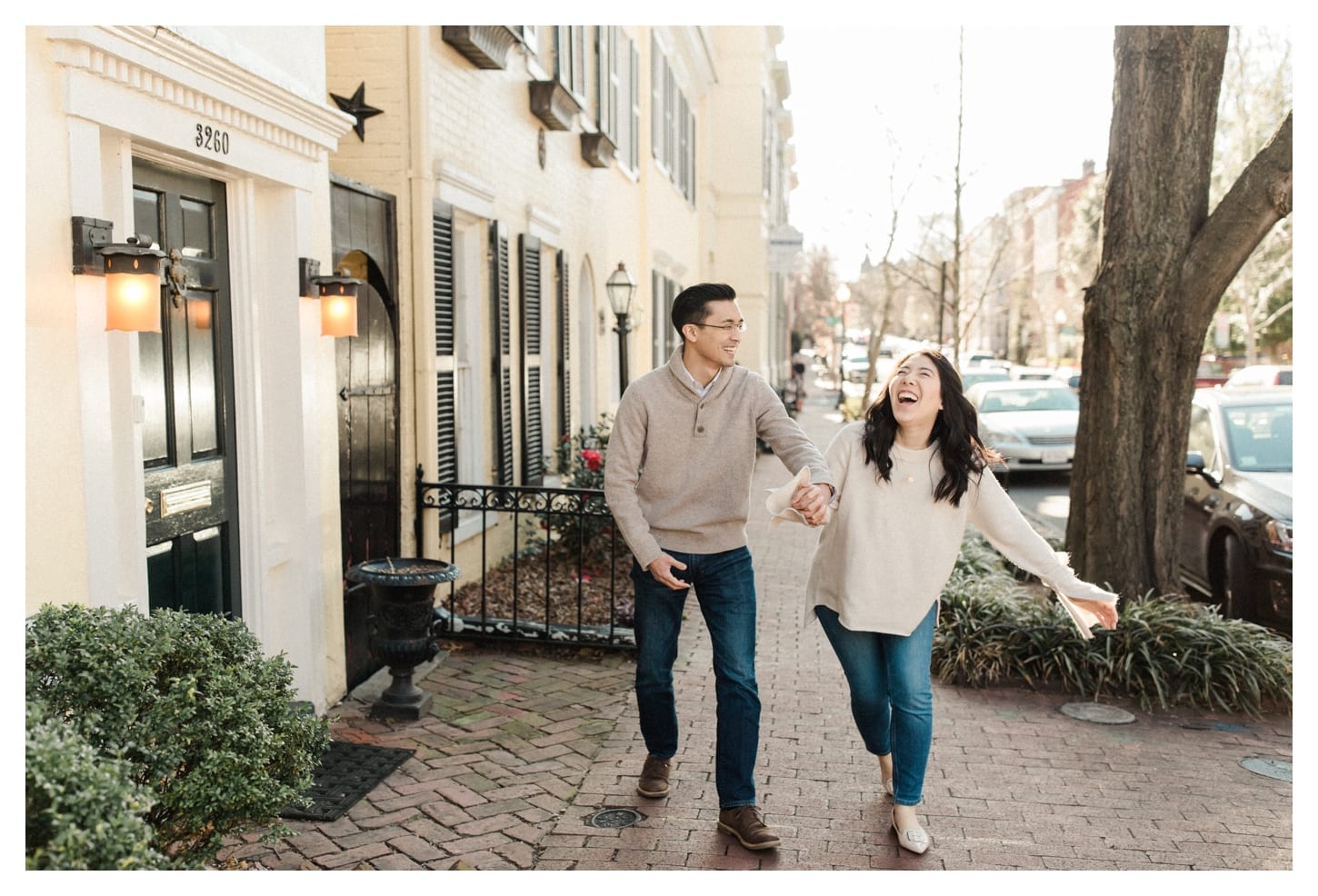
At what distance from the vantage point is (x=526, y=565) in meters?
9.40

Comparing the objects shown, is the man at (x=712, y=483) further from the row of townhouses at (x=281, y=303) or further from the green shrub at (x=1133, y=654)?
the green shrub at (x=1133, y=654)

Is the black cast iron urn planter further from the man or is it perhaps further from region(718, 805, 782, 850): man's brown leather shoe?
region(718, 805, 782, 850): man's brown leather shoe

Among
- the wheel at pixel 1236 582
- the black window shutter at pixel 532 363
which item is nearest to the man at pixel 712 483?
the wheel at pixel 1236 582

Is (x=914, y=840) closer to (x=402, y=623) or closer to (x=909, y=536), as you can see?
(x=909, y=536)

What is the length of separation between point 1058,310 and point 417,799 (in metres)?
55.2

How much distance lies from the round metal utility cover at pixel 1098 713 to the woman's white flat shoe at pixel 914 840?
2080 mm

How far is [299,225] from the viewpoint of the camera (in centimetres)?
552

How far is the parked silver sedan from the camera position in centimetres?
1630

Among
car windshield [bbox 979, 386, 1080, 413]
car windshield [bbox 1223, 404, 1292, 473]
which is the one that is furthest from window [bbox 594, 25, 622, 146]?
car windshield [bbox 979, 386, 1080, 413]

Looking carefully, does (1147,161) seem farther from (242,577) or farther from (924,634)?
(242,577)

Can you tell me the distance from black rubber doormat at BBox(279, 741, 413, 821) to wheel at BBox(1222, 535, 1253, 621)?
17.3ft

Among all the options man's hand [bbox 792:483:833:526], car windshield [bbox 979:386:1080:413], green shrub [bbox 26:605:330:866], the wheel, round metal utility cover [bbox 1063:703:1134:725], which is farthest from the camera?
car windshield [bbox 979:386:1080:413]

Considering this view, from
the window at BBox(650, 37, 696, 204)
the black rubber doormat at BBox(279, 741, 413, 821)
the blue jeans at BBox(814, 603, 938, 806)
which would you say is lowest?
the black rubber doormat at BBox(279, 741, 413, 821)

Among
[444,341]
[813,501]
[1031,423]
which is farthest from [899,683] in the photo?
[1031,423]
